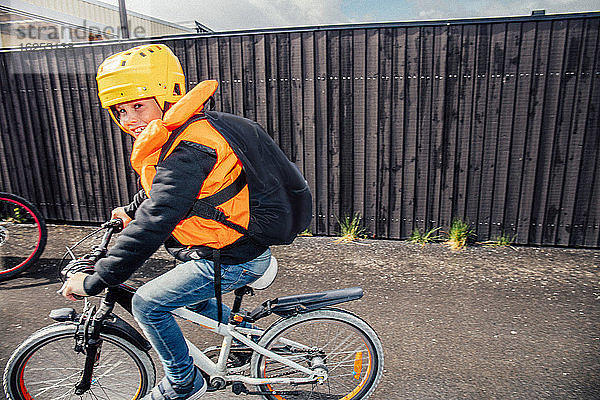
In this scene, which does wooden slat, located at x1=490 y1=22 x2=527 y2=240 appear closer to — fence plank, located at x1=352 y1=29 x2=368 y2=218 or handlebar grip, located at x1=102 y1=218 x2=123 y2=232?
fence plank, located at x1=352 y1=29 x2=368 y2=218

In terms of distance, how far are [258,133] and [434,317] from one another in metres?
2.64

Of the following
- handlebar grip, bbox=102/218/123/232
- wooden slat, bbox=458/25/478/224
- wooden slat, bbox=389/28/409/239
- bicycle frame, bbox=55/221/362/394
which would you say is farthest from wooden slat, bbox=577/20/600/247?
handlebar grip, bbox=102/218/123/232

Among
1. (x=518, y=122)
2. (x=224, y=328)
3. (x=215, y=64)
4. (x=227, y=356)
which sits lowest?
(x=227, y=356)

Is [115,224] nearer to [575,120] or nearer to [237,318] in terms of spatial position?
[237,318]

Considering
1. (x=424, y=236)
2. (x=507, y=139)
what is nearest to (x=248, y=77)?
(x=424, y=236)

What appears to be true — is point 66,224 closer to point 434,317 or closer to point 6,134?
point 6,134

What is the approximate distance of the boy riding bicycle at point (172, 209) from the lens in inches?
77.8

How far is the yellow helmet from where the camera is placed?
82.3 inches

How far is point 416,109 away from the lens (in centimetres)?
555

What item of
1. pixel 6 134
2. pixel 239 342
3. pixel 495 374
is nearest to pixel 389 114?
pixel 495 374

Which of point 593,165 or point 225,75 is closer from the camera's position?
point 593,165

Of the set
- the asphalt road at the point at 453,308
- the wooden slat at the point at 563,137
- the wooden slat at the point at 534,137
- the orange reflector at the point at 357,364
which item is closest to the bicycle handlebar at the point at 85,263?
the asphalt road at the point at 453,308

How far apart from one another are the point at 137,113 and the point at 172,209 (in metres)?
0.58

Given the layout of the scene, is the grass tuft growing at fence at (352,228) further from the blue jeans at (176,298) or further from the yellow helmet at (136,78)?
the yellow helmet at (136,78)
